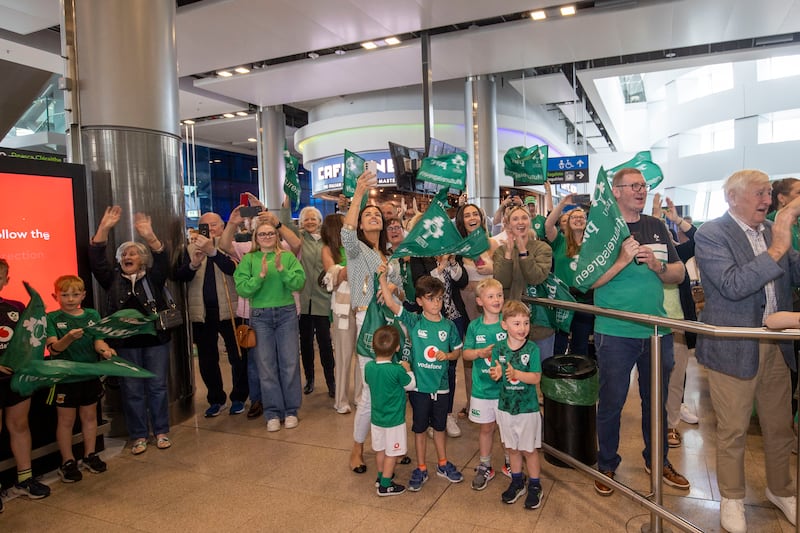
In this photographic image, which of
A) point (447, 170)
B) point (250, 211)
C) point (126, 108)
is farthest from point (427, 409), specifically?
point (126, 108)

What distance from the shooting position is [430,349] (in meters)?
3.25

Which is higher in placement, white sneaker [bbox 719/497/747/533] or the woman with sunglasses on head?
the woman with sunglasses on head

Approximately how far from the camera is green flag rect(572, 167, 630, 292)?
2885 millimetres

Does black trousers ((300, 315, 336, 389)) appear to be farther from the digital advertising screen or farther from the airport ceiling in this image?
the airport ceiling

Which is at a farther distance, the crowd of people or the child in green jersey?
the child in green jersey

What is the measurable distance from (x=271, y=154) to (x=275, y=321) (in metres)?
9.49

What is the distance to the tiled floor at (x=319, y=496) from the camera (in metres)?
2.88

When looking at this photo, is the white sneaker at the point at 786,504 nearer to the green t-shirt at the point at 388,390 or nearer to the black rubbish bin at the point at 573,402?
the black rubbish bin at the point at 573,402

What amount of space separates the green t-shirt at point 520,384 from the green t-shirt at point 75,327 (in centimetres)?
268

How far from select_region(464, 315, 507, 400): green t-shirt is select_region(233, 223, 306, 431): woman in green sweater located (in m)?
1.79

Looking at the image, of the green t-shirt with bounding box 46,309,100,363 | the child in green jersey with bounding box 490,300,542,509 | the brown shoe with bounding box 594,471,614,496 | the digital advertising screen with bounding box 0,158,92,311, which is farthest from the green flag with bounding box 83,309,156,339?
the brown shoe with bounding box 594,471,614,496

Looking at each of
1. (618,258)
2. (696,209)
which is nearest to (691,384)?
(618,258)

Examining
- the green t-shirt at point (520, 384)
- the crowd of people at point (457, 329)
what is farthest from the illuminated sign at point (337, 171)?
the green t-shirt at point (520, 384)

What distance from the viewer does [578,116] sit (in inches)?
758
